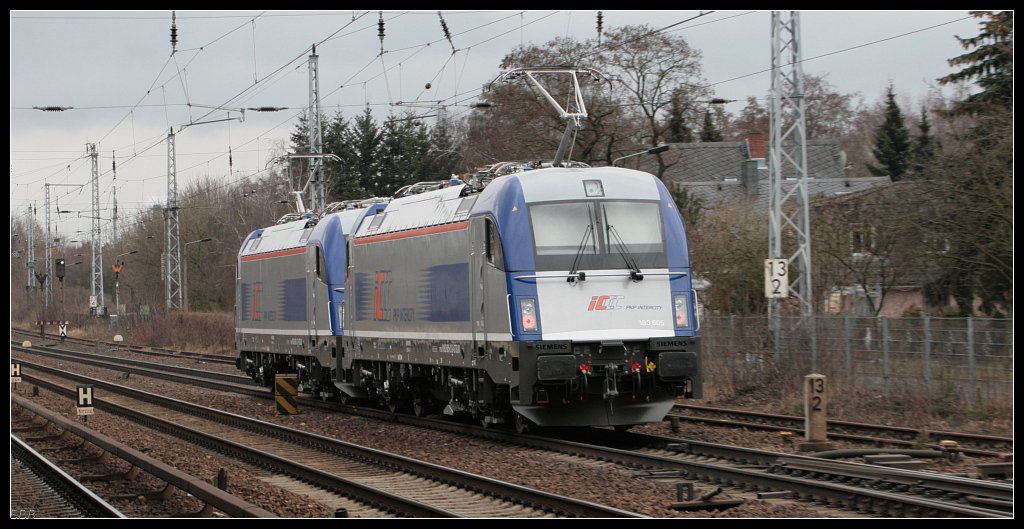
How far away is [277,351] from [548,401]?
43.4 ft

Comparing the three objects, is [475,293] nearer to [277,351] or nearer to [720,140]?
[277,351]

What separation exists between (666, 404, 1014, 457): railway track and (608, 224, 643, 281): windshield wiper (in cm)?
316

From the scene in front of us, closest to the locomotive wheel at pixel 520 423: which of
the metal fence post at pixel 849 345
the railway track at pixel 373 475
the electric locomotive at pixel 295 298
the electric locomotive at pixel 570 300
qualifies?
the electric locomotive at pixel 570 300

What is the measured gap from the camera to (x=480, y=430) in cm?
1811

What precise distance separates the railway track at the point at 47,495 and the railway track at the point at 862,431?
8.92m

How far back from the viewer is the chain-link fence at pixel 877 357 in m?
18.0

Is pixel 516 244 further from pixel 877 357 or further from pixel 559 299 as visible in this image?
pixel 877 357

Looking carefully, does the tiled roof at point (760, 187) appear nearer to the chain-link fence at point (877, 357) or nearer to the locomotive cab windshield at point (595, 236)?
the chain-link fence at point (877, 357)

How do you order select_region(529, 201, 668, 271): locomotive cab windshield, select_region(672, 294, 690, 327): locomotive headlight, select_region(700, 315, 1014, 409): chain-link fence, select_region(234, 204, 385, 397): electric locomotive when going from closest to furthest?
select_region(529, 201, 668, 271): locomotive cab windshield, select_region(672, 294, 690, 327): locomotive headlight, select_region(700, 315, 1014, 409): chain-link fence, select_region(234, 204, 385, 397): electric locomotive

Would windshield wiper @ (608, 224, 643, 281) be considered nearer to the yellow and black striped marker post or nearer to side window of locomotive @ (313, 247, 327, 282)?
the yellow and black striped marker post

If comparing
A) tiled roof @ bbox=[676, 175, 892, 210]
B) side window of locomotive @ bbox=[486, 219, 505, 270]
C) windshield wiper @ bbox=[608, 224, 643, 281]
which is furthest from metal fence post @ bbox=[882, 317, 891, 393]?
tiled roof @ bbox=[676, 175, 892, 210]

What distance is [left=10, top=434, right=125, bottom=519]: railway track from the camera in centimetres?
1256

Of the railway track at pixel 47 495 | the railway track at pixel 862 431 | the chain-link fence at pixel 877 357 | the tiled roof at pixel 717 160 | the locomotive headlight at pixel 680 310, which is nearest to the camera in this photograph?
the railway track at pixel 47 495
